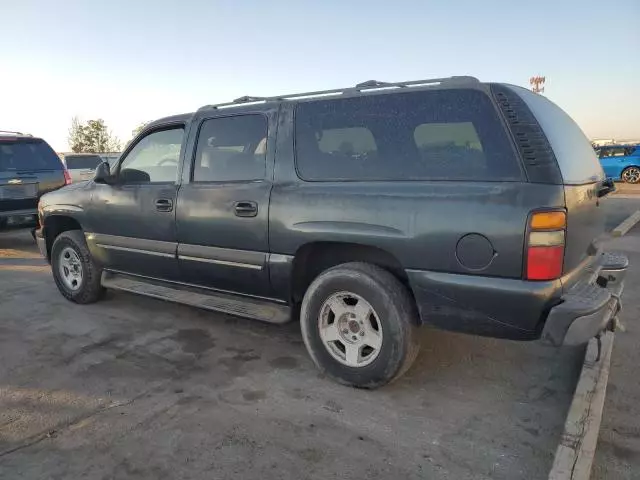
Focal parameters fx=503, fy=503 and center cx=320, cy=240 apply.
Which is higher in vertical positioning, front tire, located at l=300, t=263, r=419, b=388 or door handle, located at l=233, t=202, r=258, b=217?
door handle, located at l=233, t=202, r=258, b=217

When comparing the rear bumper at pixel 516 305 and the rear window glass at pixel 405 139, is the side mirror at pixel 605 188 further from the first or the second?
the rear window glass at pixel 405 139

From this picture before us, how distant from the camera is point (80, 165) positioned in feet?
52.2

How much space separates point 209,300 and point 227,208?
797mm

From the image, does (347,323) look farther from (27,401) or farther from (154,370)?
(27,401)

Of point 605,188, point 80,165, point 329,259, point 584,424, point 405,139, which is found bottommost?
point 584,424

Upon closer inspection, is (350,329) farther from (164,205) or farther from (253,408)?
(164,205)

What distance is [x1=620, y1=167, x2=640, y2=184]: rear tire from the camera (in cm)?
2094

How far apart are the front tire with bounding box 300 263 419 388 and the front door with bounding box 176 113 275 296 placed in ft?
1.80

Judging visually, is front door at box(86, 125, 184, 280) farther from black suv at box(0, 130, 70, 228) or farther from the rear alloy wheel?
the rear alloy wheel

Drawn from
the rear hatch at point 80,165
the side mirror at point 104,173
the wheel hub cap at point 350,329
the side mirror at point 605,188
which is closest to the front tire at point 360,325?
the wheel hub cap at point 350,329

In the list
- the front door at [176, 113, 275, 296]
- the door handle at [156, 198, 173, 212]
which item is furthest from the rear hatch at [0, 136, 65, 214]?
the front door at [176, 113, 275, 296]

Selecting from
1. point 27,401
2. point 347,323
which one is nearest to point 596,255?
point 347,323

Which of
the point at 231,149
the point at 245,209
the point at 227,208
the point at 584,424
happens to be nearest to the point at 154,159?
the point at 231,149

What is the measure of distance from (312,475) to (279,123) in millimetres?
2310
